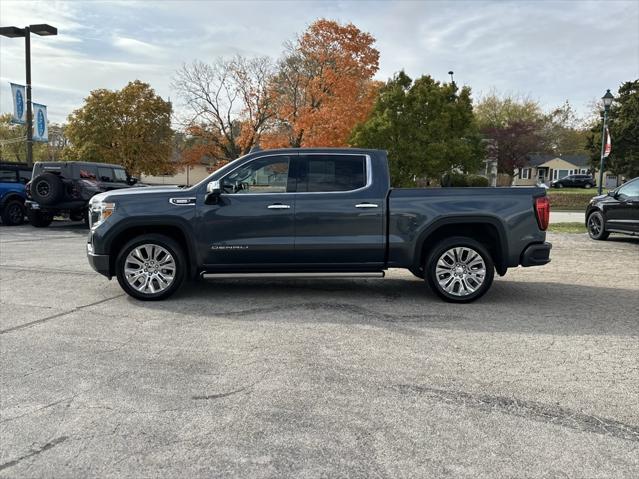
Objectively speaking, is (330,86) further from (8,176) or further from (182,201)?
(182,201)

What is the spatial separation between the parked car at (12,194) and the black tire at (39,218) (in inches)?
34.1

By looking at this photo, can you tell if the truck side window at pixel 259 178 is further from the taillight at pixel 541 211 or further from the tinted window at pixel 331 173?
the taillight at pixel 541 211

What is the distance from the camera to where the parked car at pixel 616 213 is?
38.7ft

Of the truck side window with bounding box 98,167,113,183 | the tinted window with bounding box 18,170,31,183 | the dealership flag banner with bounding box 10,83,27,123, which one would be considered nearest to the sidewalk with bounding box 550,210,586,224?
the truck side window with bounding box 98,167,113,183

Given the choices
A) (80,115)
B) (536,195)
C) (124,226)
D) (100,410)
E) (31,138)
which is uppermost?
(80,115)

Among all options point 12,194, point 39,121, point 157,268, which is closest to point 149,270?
point 157,268

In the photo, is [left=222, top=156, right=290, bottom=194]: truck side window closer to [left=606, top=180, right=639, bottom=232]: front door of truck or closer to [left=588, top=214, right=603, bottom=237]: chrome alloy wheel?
[left=606, top=180, right=639, bottom=232]: front door of truck

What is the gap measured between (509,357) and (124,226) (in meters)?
4.62

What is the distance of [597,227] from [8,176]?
1846 cm

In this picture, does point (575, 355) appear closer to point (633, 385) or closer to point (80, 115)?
point (633, 385)

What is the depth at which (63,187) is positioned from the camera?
1534cm

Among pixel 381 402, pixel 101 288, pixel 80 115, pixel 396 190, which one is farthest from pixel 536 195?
pixel 80 115

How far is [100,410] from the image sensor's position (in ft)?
11.1

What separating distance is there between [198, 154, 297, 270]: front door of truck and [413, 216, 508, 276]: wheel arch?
1646mm
